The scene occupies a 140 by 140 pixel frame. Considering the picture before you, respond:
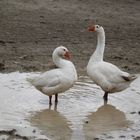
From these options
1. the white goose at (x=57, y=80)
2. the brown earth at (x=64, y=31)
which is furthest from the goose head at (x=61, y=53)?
the brown earth at (x=64, y=31)

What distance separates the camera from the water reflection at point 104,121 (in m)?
8.35

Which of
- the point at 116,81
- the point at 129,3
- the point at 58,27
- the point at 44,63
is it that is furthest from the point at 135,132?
the point at 129,3

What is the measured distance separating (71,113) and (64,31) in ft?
22.2

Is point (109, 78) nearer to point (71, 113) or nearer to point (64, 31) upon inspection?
point (71, 113)

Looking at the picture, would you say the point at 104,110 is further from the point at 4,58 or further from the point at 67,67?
the point at 4,58

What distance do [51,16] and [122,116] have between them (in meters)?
8.84

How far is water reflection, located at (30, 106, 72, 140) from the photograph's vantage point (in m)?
8.02

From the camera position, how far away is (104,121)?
29.6ft

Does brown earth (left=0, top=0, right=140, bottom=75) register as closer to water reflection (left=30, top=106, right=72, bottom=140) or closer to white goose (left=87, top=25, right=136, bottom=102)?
white goose (left=87, top=25, right=136, bottom=102)

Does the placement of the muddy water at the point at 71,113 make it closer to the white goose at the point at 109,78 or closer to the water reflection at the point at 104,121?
the water reflection at the point at 104,121

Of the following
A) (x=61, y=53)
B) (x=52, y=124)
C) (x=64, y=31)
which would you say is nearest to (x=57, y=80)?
(x=61, y=53)

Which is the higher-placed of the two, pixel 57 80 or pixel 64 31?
pixel 64 31

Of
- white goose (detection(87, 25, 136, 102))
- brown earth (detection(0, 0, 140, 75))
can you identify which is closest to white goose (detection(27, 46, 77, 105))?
white goose (detection(87, 25, 136, 102))

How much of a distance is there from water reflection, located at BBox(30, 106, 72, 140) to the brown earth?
9.37ft
